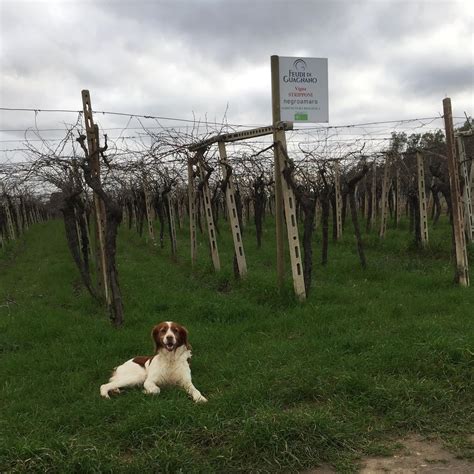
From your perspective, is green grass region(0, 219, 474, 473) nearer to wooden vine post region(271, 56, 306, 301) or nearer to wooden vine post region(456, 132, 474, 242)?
wooden vine post region(271, 56, 306, 301)

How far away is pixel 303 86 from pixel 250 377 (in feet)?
15.3

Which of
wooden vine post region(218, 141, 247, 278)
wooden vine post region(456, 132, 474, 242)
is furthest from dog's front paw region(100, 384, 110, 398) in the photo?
wooden vine post region(456, 132, 474, 242)

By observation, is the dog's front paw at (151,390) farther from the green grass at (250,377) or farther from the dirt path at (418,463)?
the dirt path at (418,463)

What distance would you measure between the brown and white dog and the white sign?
13.5 feet

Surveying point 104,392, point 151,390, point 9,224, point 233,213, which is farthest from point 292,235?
point 9,224

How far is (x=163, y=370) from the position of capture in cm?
446

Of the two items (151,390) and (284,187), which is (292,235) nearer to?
(284,187)

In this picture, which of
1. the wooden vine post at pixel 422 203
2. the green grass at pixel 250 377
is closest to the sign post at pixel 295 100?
the green grass at pixel 250 377

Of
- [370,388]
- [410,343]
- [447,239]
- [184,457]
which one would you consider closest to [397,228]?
[447,239]

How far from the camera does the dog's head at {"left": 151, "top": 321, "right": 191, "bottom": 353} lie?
14.5ft

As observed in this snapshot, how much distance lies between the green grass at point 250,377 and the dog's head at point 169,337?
0.44 metres

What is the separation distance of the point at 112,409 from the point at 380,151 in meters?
11.5

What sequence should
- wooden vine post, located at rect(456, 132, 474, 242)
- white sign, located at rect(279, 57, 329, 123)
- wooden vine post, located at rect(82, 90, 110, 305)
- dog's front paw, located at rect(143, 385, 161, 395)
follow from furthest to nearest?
wooden vine post, located at rect(456, 132, 474, 242), white sign, located at rect(279, 57, 329, 123), wooden vine post, located at rect(82, 90, 110, 305), dog's front paw, located at rect(143, 385, 161, 395)

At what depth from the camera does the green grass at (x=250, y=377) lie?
129 inches
